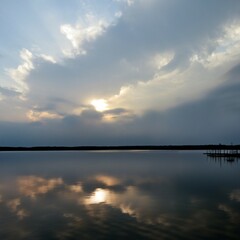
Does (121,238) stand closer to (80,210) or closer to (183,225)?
(183,225)

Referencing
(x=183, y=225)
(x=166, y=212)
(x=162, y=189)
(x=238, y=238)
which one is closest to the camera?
(x=238, y=238)

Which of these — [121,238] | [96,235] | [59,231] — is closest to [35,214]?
[59,231]

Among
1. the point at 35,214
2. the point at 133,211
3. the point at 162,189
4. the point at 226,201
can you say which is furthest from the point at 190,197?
the point at 35,214

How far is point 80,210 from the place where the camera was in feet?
91.2

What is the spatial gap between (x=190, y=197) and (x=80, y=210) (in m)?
13.9

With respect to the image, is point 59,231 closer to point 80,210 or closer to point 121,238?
point 121,238

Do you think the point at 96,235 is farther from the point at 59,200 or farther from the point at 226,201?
the point at 226,201

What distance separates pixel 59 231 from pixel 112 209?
806 centimetres

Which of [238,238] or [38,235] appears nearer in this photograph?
[238,238]

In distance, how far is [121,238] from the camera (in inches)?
742

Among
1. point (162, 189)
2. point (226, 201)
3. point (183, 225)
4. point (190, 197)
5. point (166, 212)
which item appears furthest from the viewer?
point (162, 189)

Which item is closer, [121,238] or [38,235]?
[121,238]

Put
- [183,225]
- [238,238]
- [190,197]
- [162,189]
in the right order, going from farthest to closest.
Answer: [162,189] → [190,197] → [183,225] → [238,238]

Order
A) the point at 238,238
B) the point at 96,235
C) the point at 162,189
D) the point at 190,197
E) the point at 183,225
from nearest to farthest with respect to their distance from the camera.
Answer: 1. the point at 238,238
2. the point at 96,235
3. the point at 183,225
4. the point at 190,197
5. the point at 162,189
